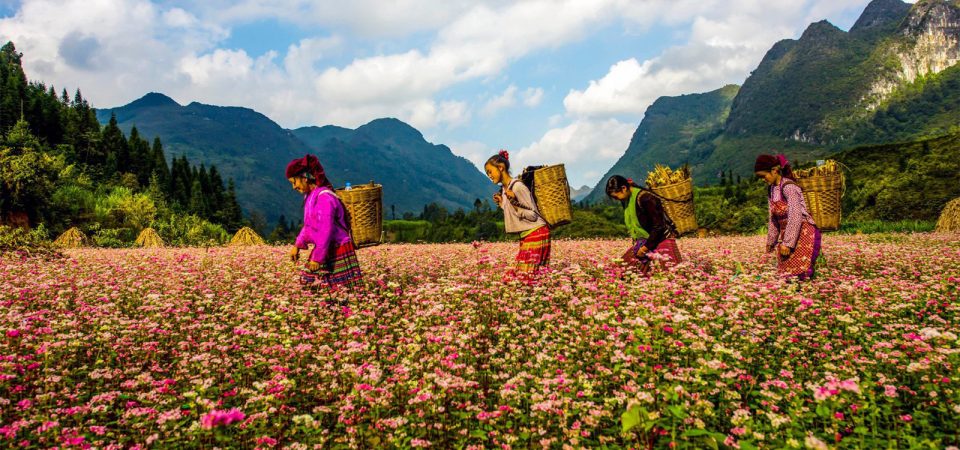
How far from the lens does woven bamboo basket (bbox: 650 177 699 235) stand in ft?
31.7

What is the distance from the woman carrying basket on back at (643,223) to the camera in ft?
23.5

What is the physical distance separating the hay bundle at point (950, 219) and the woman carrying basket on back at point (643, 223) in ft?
57.2

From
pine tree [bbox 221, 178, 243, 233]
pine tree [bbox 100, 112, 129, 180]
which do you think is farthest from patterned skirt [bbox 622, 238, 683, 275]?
pine tree [bbox 221, 178, 243, 233]

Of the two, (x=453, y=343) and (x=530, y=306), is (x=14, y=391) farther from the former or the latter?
(x=530, y=306)

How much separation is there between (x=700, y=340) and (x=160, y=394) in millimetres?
3931

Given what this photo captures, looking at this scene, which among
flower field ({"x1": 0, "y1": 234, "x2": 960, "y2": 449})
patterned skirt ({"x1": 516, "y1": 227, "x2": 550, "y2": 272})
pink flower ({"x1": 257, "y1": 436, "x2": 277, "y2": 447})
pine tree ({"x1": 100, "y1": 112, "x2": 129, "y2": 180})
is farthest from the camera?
pine tree ({"x1": 100, "y1": 112, "x2": 129, "y2": 180})

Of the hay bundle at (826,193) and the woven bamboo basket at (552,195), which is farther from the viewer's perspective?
the hay bundle at (826,193)

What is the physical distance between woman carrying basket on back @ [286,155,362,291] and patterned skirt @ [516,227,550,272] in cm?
218

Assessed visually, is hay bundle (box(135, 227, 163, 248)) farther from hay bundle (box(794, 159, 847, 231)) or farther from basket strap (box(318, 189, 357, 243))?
hay bundle (box(794, 159, 847, 231))

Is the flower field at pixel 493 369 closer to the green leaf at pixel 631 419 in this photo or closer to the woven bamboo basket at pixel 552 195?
the green leaf at pixel 631 419

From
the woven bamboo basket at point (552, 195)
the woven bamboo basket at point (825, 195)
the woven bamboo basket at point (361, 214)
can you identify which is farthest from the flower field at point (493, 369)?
the woven bamboo basket at point (825, 195)

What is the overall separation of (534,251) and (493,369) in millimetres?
2636

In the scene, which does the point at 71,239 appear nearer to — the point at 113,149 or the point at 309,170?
the point at 309,170

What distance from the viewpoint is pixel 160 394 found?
3.76 metres
